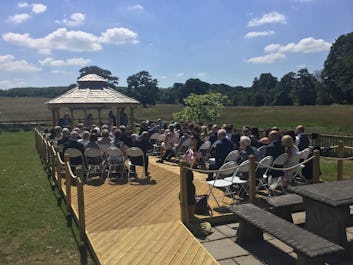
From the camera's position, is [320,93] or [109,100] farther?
[320,93]

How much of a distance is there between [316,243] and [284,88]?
9015 cm

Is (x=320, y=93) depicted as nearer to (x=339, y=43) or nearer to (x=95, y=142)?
(x=339, y=43)

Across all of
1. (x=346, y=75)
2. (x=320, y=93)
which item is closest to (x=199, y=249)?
(x=346, y=75)

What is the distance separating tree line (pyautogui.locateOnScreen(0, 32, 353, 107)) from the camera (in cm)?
6881

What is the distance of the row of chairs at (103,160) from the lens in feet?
35.8

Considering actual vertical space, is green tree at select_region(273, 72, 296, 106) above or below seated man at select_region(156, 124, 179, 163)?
above

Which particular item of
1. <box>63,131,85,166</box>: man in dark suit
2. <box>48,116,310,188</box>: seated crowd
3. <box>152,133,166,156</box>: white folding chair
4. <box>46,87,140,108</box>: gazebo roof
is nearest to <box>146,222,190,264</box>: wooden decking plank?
<box>48,116,310,188</box>: seated crowd

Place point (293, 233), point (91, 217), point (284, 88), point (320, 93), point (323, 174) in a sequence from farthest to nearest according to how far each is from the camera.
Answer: point (284, 88) → point (320, 93) → point (323, 174) → point (91, 217) → point (293, 233)

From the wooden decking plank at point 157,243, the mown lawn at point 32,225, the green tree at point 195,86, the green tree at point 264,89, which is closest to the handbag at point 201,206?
the wooden decking plank at point 157,243

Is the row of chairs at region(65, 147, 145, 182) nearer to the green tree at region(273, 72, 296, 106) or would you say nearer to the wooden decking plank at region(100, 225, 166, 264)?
the wooden decking plank at region(100, 225, 166, 264)

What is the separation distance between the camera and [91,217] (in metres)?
7.71

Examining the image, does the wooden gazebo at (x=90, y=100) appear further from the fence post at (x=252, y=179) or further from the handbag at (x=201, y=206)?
the fence post at (x=252, y=179)

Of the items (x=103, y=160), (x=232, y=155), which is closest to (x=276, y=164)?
(x=232, y=155)

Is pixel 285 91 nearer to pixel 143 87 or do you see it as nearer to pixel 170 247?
pixel 143 87
